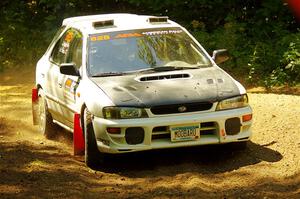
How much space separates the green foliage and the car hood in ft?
20.4

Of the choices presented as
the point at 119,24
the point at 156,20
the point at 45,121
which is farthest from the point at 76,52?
the point at 45,121

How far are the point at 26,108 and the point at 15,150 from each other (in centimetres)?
439

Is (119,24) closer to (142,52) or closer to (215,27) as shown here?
(142,52)

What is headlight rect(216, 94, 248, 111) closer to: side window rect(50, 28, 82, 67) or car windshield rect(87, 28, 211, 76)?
car windshield rect(87, 28, 211, 76)

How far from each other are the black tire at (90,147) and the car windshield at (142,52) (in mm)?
735

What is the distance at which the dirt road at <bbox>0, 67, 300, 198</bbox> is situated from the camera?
6695 millimetres

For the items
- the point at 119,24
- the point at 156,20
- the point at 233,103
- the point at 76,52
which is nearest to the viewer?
the point at 233,103

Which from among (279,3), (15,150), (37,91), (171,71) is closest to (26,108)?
(37,91)

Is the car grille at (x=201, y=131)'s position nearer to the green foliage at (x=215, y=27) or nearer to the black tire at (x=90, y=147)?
the black tire at (x=90, y=147)

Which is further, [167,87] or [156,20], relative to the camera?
[156,20]

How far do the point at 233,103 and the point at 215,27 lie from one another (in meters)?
9.61

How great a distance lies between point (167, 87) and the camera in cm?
773

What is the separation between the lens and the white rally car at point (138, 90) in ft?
24.4

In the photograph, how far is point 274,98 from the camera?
11.1m
